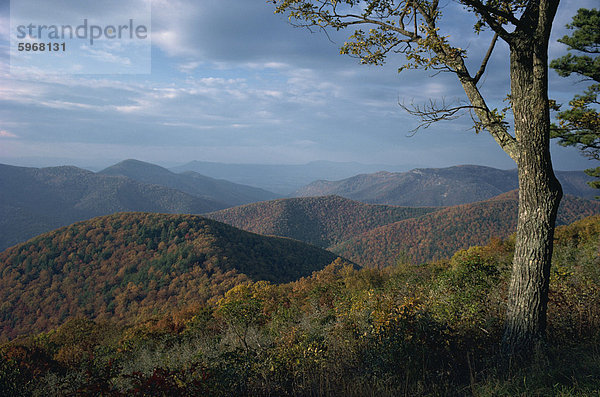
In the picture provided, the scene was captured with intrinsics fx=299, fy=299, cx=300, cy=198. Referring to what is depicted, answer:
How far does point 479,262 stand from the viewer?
750cm

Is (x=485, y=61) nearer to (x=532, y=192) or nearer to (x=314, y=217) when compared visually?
(x=532, y=192)

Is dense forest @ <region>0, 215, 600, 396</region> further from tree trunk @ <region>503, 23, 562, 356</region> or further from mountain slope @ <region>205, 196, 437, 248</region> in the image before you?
mountain slope @ <region>205, 196, 437, 248</region>

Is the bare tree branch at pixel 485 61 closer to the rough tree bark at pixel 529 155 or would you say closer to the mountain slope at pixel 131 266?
the rough tree bark at pixel 529 155

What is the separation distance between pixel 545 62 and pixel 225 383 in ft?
19.6

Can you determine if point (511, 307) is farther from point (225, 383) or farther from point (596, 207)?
point (596, 207)

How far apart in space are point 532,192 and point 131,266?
7313cm

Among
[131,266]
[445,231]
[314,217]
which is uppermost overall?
[445,231]

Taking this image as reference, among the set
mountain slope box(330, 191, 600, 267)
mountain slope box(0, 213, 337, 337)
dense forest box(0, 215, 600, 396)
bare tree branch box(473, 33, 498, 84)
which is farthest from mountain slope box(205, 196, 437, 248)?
bare tree branch box(473, 33, 498, 84)

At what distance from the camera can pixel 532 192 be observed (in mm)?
4164

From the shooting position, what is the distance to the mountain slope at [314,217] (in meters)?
147

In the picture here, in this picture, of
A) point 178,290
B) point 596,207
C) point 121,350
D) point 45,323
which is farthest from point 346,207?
point 121,350

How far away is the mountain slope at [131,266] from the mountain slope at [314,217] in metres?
71.0

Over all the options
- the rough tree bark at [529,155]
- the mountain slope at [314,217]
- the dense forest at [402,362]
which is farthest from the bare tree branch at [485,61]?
the mountain slope at [314,217]

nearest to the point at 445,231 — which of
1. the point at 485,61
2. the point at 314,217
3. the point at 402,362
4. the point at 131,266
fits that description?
the point at 314,217
